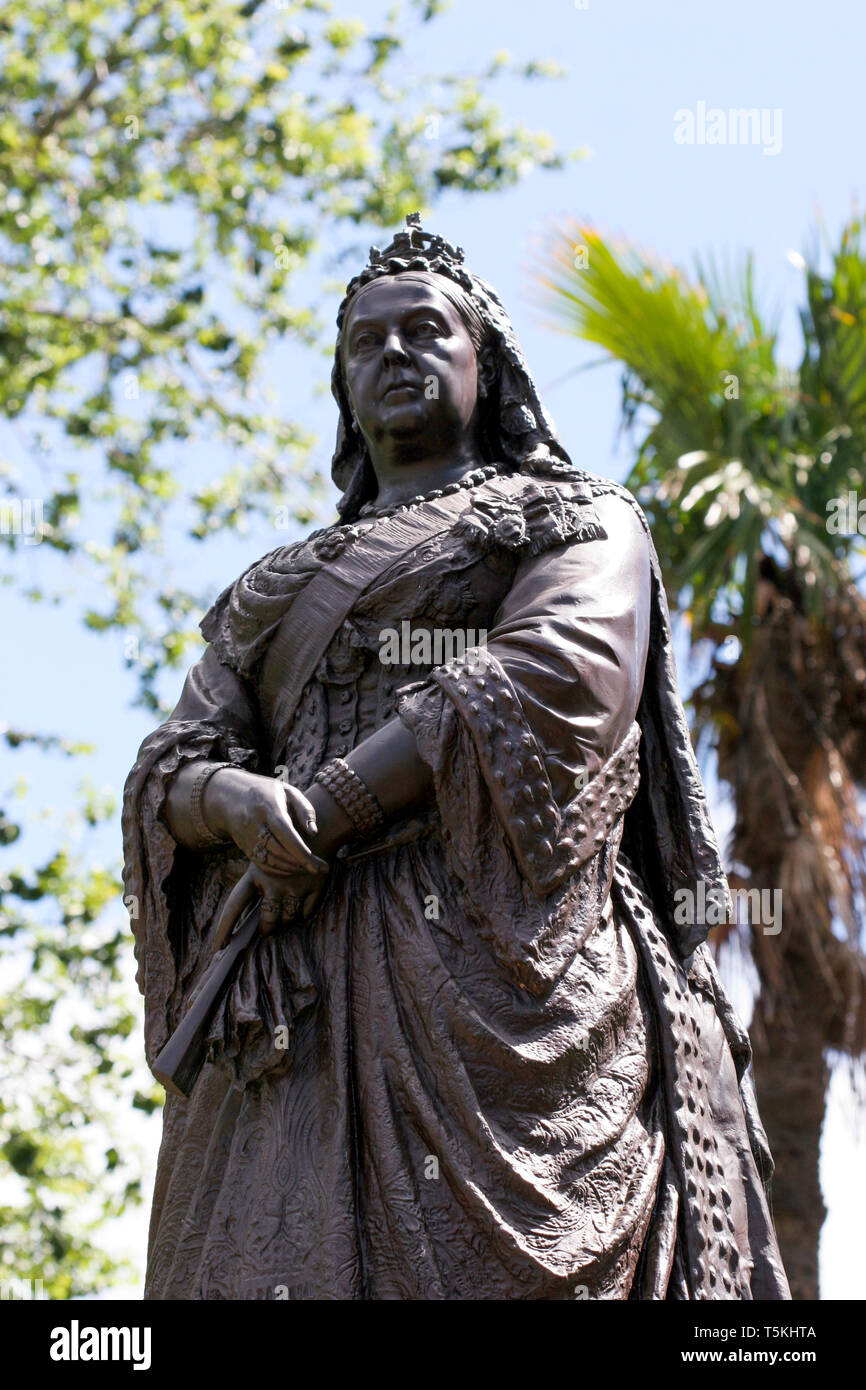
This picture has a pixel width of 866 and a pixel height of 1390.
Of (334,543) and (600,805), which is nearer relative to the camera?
(600,805)

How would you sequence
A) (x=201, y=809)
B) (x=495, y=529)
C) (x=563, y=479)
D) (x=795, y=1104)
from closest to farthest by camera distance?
(x=201, y=809), (x=495, y=529), (x=563, y=479), (x=795, y=1104)

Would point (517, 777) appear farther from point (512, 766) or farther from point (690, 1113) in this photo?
point (690, 1113)

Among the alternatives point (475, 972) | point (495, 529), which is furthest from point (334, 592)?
point (475, 972)

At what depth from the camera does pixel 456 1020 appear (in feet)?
14.6

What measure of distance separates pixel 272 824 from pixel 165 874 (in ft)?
1.83

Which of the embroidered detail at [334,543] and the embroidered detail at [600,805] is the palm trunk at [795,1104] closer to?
the embroidered detail at [600,805]

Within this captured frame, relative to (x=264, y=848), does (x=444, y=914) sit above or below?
below

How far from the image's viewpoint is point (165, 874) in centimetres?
505

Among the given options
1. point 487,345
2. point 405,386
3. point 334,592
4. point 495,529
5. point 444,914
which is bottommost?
point 444,914

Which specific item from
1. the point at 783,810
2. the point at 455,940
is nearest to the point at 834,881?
the point at 783,810

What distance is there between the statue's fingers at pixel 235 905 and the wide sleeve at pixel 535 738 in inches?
19.4

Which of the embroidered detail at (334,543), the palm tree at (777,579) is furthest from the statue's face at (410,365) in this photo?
the palm tree at (777,579)

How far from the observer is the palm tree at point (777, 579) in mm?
11734
